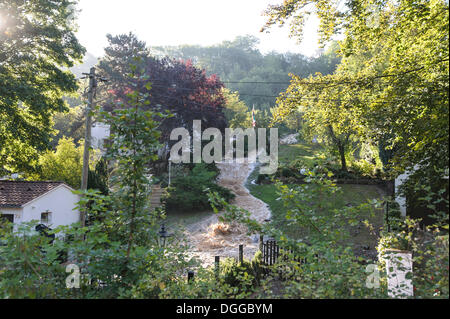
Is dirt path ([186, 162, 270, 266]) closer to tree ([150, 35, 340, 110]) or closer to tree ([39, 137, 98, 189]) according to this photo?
tree ([39, 137, 98, 189])

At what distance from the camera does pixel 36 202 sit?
10906mm

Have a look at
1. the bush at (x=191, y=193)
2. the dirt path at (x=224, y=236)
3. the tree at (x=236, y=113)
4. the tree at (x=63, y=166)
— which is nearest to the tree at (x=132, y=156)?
the dirt path at (x=224, y=236)

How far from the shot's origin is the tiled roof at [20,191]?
34.4 ft

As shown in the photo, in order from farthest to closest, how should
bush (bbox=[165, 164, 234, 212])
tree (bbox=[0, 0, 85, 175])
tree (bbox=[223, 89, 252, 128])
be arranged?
1. tree (bbox=[223, 89, 252, 128])
2. bush (bbox=[165, 164, 234, 212])
3. tree (bbox=[0, 0, 85, 175])

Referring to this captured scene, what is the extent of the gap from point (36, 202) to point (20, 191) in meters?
0.84

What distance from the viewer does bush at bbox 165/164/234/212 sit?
15.8 m

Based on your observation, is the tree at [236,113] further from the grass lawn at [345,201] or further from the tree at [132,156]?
the tree at [132,156]

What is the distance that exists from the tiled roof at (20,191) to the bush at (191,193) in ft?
18.3

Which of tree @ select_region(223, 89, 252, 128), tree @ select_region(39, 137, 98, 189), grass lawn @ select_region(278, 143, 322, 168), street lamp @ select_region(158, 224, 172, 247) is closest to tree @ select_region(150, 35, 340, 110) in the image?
tree @ select_region(223, 89, 252, 128)

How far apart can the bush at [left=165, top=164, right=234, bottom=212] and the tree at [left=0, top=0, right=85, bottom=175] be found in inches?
250

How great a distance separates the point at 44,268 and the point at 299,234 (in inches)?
386

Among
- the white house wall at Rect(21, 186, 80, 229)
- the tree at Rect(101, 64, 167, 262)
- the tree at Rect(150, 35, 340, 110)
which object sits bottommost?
the white house wall at Rect(21, 186, 80, 229)
